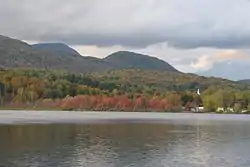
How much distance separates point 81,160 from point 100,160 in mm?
1508

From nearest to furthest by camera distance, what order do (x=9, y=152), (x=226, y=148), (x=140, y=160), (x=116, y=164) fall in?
1. (x=116, y=164)
2. (x=140, y=160)
3. (x=9, y=152)
4. (x=226, y=148)

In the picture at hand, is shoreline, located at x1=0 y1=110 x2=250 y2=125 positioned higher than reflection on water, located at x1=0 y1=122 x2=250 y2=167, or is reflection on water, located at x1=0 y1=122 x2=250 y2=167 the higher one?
Answer: shoreline, located at x1=0 y1=110 x2=250 y2=125

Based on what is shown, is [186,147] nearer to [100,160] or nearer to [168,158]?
[168,158]

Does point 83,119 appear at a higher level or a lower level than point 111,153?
higher

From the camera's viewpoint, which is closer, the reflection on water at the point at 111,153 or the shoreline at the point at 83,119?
the reflection on water at the point at 111,153

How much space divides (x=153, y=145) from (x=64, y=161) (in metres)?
18.0

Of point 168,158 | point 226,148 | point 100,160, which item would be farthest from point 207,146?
point 100,160

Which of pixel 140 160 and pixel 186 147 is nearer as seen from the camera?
pixel 140 160

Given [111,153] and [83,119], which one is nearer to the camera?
[111,153]

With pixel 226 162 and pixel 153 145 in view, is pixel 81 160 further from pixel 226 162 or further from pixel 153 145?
pixel 153 145

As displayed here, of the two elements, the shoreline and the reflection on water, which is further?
the shoreline

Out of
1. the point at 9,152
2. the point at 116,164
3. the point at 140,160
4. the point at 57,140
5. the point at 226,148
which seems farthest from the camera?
the point at 57,140

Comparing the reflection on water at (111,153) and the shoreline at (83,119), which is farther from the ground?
the shoreline at (83,119)

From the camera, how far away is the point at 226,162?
146ft
